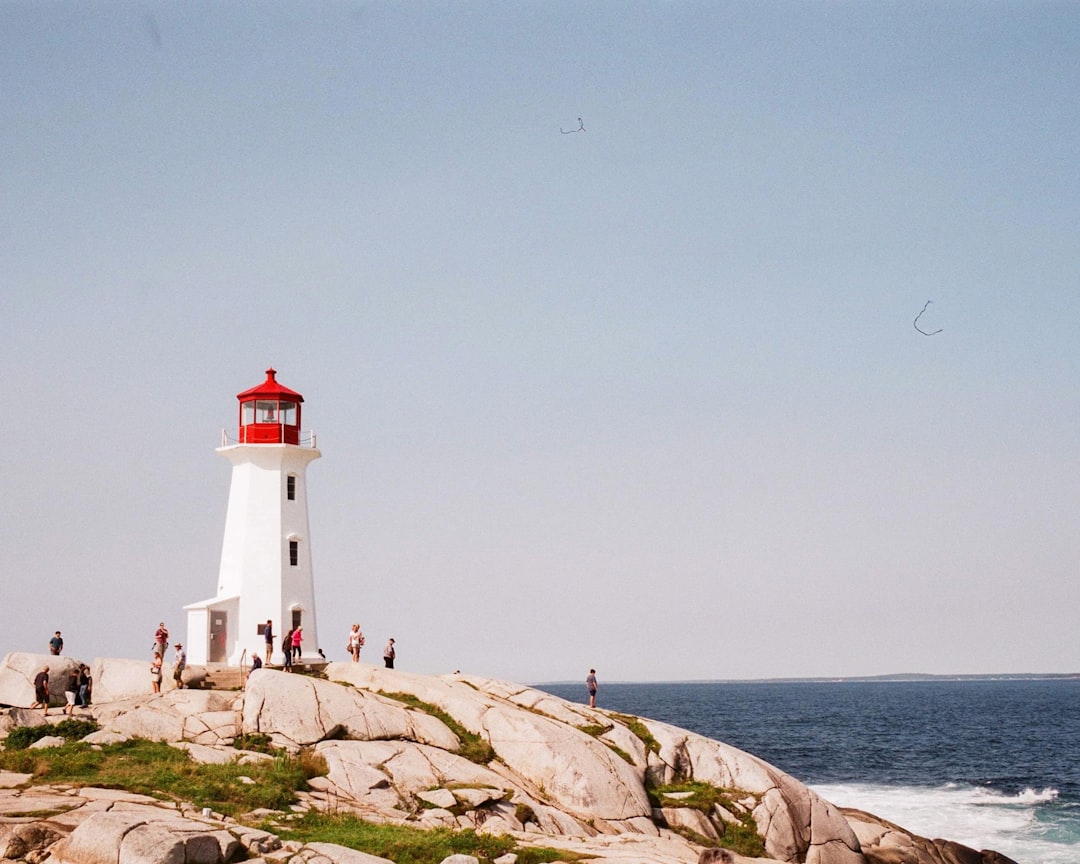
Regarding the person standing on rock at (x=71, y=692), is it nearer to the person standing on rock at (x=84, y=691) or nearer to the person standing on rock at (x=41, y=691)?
the person standing on rock at (x=84, y=691)

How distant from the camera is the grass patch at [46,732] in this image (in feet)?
104

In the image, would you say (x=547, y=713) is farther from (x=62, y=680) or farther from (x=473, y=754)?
(x=62, y=680)

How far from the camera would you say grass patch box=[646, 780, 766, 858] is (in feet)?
105

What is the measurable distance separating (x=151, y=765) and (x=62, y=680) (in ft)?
44.2

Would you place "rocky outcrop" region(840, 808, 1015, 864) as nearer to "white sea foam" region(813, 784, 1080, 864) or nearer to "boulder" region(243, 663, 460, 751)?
"white sea foam" region(813, 784, 1080, 864)

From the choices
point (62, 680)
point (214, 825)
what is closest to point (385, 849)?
point (214, 825)

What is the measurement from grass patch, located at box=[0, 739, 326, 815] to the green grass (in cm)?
202

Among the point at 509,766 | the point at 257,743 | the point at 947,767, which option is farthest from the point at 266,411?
the point at 947,767

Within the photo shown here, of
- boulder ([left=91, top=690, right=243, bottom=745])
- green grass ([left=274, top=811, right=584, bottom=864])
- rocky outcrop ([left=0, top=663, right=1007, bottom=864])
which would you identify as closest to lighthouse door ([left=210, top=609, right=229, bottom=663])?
rocky outcrop ([left=0, top=663, right=1007, bottom=864])

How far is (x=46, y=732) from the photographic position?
32250 mm

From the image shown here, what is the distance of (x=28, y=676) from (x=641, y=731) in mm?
22284

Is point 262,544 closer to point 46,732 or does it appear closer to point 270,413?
point 270,413

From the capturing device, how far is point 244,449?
45.1 m

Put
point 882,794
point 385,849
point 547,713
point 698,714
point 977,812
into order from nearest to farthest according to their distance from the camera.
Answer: point 385,849
point 547,713
point 977,812
point 882,794
point 698,714
